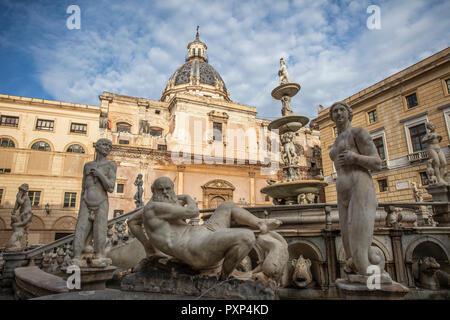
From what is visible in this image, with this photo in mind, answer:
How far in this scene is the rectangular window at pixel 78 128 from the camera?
2516 cm

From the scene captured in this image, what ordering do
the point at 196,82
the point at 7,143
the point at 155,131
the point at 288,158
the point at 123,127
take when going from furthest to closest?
the point at 196,82 → the point at 155,131 → the point at 123,127 → the point at 7,143 → the point at 288,158

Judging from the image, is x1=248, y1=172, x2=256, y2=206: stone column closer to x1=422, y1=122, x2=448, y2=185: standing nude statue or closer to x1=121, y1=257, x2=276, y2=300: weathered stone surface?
x1=422, y1=122, x2=448, y2=185: standing nude statue

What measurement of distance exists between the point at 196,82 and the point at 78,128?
18817 mm

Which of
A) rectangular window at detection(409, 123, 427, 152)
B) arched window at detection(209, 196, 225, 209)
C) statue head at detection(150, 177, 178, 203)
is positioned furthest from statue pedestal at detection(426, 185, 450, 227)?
arched window at detection(209, 196, 225, 209)

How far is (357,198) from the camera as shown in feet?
9.73

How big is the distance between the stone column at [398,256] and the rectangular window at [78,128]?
2646 cm

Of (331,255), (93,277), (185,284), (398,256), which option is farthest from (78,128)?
(398,256)

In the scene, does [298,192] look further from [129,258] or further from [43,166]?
[43,166]

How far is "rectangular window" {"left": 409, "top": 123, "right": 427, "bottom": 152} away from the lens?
63.6ft

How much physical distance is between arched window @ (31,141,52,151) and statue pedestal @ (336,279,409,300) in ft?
88.3

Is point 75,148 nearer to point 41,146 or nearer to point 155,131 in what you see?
point 41,146

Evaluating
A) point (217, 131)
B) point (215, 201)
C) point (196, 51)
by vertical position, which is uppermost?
point (196, 51)

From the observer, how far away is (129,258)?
7.95 m

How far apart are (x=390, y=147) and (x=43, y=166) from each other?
28.6 meters
